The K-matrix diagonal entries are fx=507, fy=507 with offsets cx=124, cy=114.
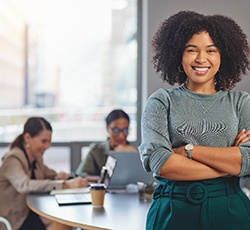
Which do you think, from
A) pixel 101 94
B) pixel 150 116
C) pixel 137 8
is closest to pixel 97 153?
pixel 101 94

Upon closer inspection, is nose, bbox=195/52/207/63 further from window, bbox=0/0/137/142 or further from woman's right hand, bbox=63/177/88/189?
window, bbox=0/0/137/142

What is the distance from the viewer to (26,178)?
9.87 feet

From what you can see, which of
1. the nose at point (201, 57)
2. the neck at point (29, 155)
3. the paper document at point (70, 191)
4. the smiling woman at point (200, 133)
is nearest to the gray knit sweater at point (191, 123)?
the smiling woman at point (200, 133)

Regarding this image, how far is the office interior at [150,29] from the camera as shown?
384 cm

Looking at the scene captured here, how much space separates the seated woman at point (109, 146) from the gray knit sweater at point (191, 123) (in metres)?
1.96

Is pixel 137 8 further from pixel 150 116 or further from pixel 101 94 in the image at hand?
pixel 150 116

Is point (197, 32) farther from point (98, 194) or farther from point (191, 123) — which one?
point (98, 194)

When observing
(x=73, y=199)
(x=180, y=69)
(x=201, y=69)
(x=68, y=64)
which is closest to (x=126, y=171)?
(x=73, y=199)

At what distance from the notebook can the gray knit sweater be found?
3.30ft

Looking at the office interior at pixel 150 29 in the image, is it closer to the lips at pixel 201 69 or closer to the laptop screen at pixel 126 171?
the laptop screen at pixel 126 171

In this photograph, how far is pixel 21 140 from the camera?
3.29 metres

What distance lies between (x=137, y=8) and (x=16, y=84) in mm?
1258

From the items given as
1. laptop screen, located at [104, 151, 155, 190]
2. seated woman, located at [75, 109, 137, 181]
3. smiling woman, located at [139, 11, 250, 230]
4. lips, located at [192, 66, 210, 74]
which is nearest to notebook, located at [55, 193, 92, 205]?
laptop screen, located at [104, 151, 155, 190]

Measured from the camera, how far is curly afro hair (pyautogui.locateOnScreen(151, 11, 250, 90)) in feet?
5.53
